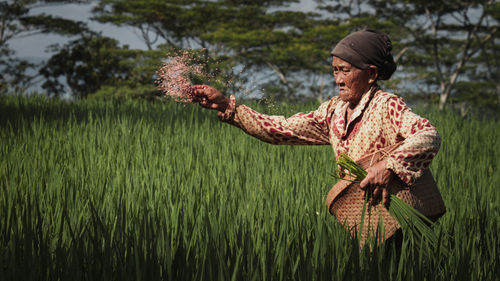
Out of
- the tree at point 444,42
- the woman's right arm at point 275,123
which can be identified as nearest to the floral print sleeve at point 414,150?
the woman's right arm at point 275,123

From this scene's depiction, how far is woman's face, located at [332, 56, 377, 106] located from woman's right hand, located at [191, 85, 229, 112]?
1.65 ft

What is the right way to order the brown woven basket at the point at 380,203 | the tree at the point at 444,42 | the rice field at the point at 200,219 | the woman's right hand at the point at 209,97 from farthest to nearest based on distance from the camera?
the tree at the point at 444,42 < the woman's right hand at the point at 209,97 < the brown woven basket at the point at 380,203 < the rice field at the point at 200,219

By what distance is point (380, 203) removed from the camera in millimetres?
1771

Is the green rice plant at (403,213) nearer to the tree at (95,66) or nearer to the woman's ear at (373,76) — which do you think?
the woman's ear at (373,76)

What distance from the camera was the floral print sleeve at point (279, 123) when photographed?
82.7 inches

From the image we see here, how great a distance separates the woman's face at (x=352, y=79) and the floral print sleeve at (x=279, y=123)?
0.73 ft

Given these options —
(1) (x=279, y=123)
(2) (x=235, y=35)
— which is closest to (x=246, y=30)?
(2) (x=235, y=35)

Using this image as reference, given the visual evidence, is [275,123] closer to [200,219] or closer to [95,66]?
[200,219]

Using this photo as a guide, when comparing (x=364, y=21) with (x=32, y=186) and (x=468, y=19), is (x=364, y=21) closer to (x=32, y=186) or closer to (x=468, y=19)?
(x=468, y=19)

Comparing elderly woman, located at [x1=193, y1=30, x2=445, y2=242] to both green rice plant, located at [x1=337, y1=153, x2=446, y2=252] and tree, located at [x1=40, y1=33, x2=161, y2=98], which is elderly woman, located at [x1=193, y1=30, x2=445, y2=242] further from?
tree, located at [x1=40, y1=33, x2=161, y2=98]

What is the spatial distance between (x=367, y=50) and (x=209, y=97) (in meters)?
0.67

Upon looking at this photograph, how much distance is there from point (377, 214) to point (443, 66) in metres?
22.0

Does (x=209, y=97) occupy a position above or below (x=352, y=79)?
below

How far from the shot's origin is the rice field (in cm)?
159
